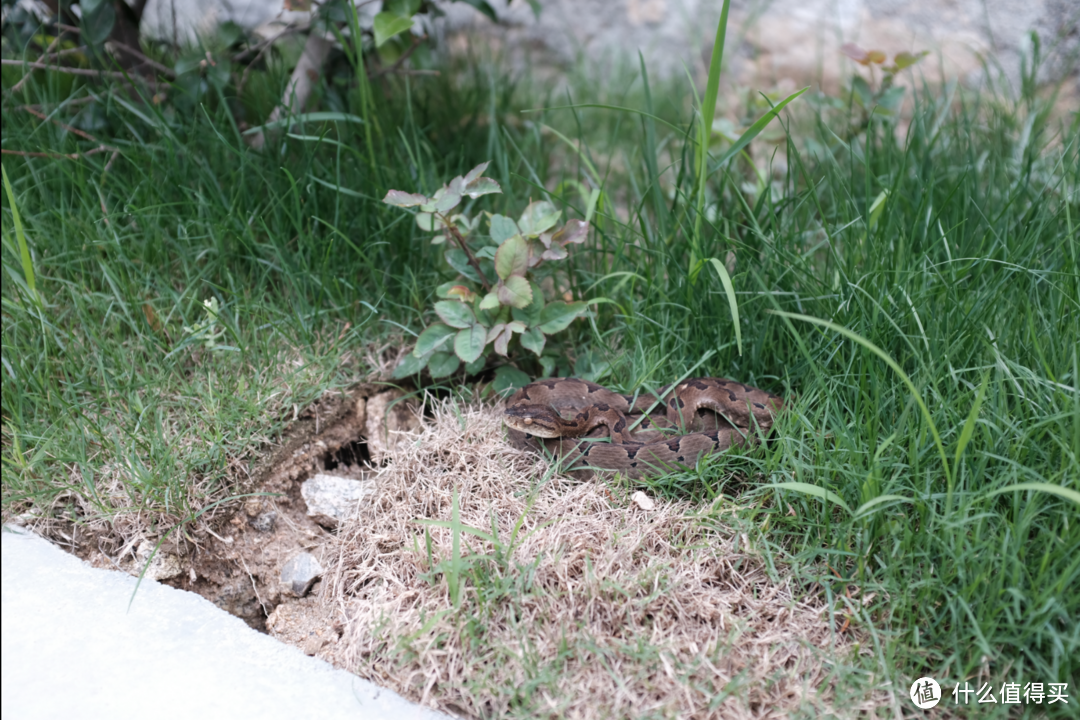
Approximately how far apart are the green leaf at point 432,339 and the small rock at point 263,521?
0.77 m

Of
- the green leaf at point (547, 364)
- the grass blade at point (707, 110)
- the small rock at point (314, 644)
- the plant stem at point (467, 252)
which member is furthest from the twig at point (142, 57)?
the small rock at point (314, 644)

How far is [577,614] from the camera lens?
2107mm

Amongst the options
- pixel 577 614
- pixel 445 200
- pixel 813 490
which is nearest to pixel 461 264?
pixel 445 200

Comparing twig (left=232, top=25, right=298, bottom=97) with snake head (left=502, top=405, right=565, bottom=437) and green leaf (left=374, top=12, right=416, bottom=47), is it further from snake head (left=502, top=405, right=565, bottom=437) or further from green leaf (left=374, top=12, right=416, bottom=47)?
snake head (left=502, top=405, right=565, bottom=437)

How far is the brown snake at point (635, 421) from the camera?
254 centimetres

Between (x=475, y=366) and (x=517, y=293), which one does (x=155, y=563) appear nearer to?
(x=475, y=366)

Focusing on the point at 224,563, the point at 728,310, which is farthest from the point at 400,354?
the point at 728,310

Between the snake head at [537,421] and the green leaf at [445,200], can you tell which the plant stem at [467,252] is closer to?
the green leaf at [445,200]

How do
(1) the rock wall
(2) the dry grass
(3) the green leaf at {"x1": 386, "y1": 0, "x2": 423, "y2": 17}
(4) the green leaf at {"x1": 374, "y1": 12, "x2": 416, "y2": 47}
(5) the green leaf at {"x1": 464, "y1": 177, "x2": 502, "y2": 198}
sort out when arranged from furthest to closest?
(1) the rock wall
(3) the green leaf at {"x1": 386, "y1": 0, "x2": 423, "y2": 17}
(4) the green leaf at {"x1": 374, "y1": 12, "x2": 416, "y2": 47}
(5) the green leaf at {"x1": 464, "y1": 177, "x2": 502, "y2": 198}
(2) the dry grass

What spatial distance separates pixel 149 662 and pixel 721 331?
218 centimetres

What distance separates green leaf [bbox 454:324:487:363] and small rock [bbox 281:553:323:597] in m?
0.86

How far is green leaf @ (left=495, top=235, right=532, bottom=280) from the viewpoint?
2.66 metres

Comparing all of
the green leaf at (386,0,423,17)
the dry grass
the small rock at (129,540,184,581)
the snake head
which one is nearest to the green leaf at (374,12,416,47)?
the green leaf at (386,0,423,17)

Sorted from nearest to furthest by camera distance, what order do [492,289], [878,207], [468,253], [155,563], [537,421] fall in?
[155,563] → [537,421] → [492,289] → [468,253] → [878,207]
